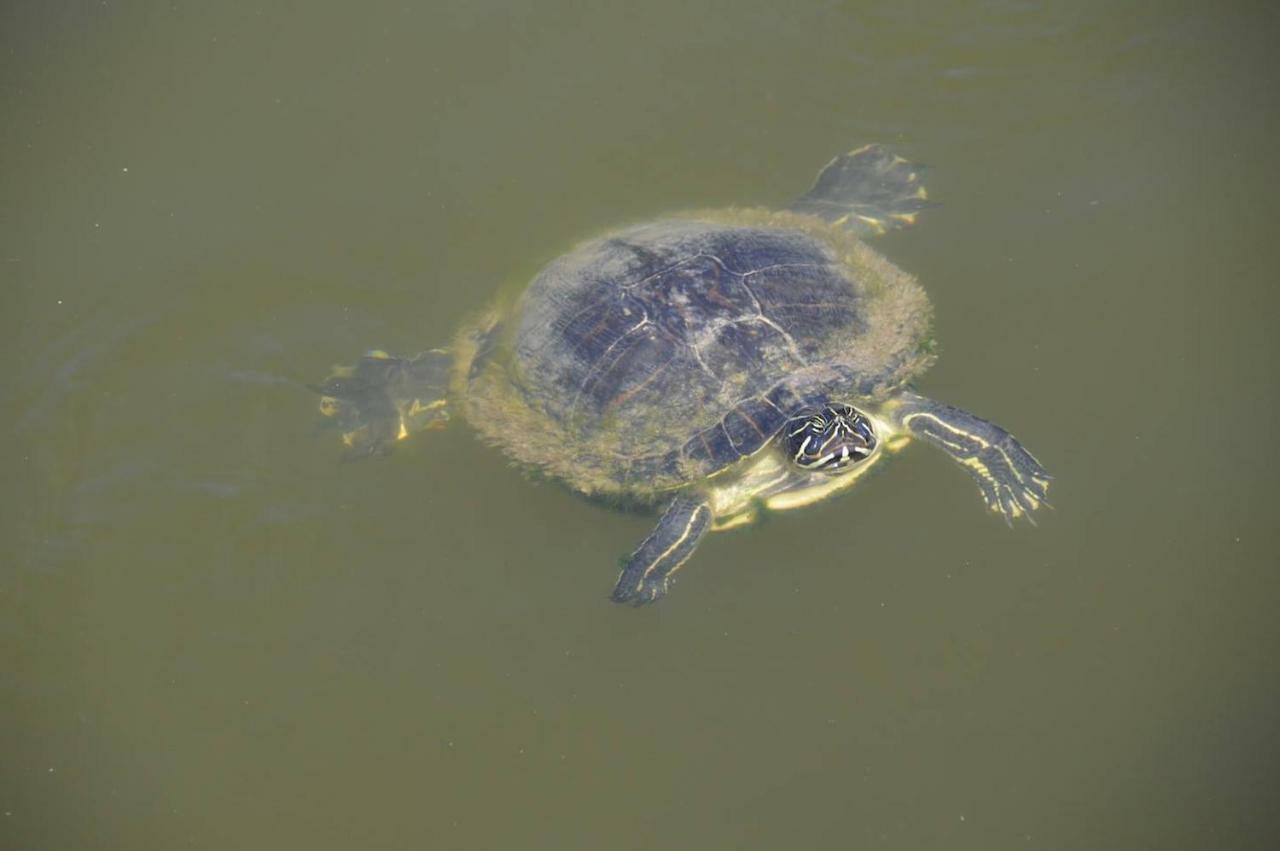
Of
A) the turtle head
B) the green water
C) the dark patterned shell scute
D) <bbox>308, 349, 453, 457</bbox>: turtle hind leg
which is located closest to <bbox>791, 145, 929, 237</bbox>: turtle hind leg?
the green water

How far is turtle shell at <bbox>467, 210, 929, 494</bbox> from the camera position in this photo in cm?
421

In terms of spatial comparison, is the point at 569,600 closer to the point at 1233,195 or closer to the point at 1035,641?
the point at 1035,641

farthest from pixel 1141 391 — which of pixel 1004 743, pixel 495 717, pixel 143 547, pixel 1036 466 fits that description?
pixel 143 547

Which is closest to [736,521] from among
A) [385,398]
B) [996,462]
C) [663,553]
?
[663,553]

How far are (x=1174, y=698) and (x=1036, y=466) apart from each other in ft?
3.98

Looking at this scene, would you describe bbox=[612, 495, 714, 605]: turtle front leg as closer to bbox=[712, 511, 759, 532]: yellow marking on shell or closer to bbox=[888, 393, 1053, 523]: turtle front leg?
bbox=[712, 511, 759, 532]: yellow marking on shell

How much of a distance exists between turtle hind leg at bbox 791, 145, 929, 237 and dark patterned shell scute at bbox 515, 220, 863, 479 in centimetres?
84

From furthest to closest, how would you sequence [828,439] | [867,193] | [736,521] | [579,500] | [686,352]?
1. [867,193]
2. [579,500]
3. [736,521]
4. [686,352]
5. [828,439]

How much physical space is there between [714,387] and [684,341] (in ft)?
0.88

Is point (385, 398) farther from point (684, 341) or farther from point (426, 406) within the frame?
point (684, 341)

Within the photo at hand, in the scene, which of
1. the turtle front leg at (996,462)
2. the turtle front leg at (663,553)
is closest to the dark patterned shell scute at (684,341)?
the turtle front leg at (663,553)

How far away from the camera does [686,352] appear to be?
4.24m

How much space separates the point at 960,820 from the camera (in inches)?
153

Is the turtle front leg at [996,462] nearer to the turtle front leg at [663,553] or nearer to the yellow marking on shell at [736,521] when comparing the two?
the yellow marking on shell at [736,521]
